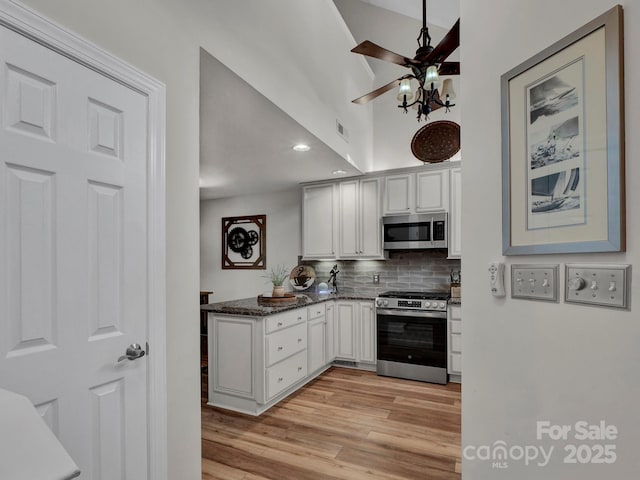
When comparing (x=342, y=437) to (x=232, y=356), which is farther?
(x=232, y=356)

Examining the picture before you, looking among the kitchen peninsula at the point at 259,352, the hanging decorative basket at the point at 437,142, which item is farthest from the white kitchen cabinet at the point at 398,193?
the kitchen peninsula at the point at 259,352

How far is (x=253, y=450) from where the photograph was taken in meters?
2.37

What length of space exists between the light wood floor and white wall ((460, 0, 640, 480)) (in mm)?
925

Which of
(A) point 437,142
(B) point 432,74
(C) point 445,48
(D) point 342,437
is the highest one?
(C) point 445,48

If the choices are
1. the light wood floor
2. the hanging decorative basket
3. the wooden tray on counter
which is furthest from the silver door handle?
the hanging decorative basket

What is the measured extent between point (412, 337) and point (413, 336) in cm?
1

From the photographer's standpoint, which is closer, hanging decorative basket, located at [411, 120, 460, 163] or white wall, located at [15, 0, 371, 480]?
white wall, located at [15, 0, 371, 480]

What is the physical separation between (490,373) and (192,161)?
158 centimetres

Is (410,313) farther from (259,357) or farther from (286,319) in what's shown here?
(259,357)

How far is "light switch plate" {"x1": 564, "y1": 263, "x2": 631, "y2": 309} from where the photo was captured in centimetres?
89

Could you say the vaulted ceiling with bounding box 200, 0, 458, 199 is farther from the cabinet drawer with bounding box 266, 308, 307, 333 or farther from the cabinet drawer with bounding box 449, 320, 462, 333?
the cabinet drawer with bounding box 449, 320, 462, 333

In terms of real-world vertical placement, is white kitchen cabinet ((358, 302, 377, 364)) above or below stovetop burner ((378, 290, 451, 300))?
below

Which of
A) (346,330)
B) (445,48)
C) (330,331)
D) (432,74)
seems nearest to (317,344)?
(330,331)

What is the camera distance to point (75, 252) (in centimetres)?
121
